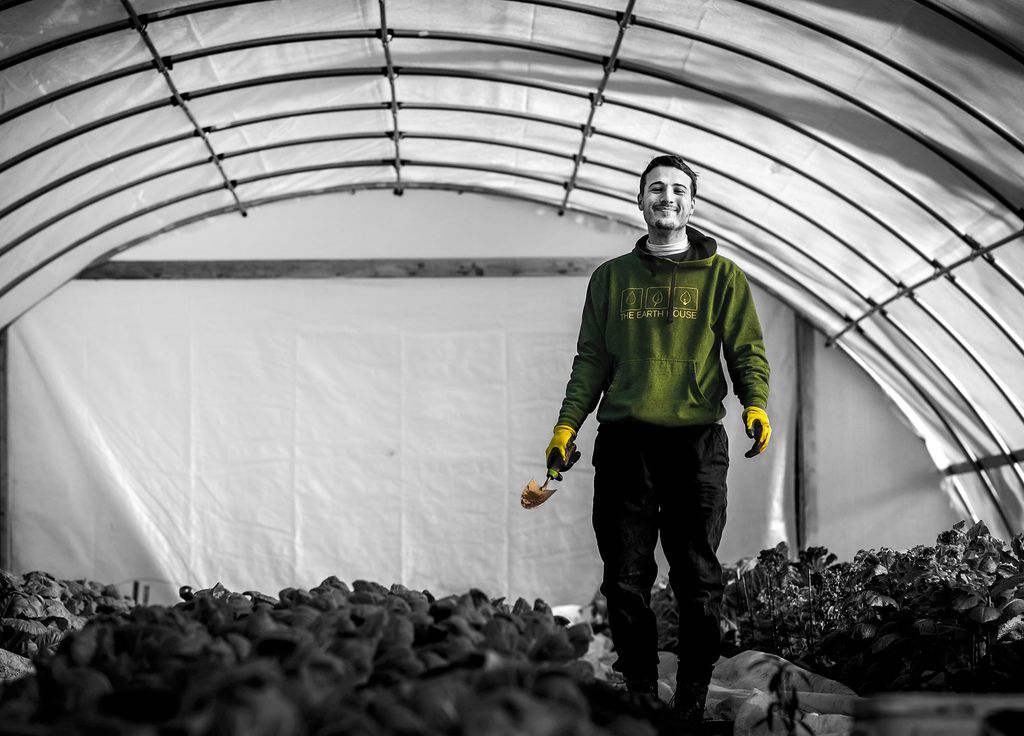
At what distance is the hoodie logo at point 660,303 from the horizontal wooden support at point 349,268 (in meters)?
7.29

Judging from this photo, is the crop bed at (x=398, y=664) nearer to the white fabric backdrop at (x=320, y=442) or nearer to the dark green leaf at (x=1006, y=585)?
the dark green leaf at (x=1006, y=585)

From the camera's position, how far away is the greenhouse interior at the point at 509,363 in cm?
321

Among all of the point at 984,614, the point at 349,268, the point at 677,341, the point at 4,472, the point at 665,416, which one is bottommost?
the point at 984,614

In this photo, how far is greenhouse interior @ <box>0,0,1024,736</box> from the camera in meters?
3.21

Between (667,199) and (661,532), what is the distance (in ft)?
4.15

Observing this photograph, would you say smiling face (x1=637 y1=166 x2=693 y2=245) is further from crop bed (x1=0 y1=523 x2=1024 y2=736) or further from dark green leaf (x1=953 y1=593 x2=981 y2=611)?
dark green leaf (x1=953 y1=593 x2=981 y2=611)

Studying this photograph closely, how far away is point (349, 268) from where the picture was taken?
11.9 meters

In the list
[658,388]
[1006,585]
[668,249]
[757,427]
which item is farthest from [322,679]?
[1006,585]

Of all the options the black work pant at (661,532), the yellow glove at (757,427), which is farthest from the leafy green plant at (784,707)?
the yellow glove at (757,427)

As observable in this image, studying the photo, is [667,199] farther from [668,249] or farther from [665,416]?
[665,416]

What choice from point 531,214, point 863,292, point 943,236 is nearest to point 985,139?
point 943,236

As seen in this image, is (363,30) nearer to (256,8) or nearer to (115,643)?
(256,8)

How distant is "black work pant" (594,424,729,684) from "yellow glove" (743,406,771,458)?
4.7 inches

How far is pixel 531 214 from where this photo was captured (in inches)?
470
